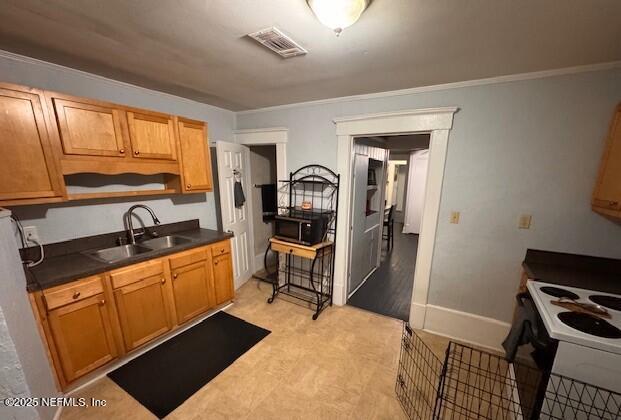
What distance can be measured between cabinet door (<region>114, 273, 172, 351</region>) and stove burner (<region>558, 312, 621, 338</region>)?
281 cm

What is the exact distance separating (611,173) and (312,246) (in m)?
2.30

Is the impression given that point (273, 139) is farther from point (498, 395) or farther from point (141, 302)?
point (498, 395)

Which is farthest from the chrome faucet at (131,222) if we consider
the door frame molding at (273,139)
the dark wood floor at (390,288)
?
the dark wood floor at (390,288)

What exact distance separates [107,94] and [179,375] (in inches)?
98.5

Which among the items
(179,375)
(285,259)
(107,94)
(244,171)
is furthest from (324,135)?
(179,375)

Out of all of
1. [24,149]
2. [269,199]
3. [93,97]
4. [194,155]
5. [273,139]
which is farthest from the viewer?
[269,199]

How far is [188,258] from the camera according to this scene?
2.24 m

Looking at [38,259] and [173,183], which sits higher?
[173,183]

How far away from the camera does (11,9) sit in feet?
3.67

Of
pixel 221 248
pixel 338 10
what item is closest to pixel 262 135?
pixel 221 248

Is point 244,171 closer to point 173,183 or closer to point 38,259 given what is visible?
point 173,183

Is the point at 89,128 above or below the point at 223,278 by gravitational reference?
above

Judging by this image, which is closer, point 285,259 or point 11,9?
point 11,9

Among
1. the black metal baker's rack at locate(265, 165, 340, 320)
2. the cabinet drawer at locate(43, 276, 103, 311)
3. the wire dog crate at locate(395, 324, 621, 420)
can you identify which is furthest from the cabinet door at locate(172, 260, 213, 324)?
the wire dog crate at locate(395, 324, 621, 420)
